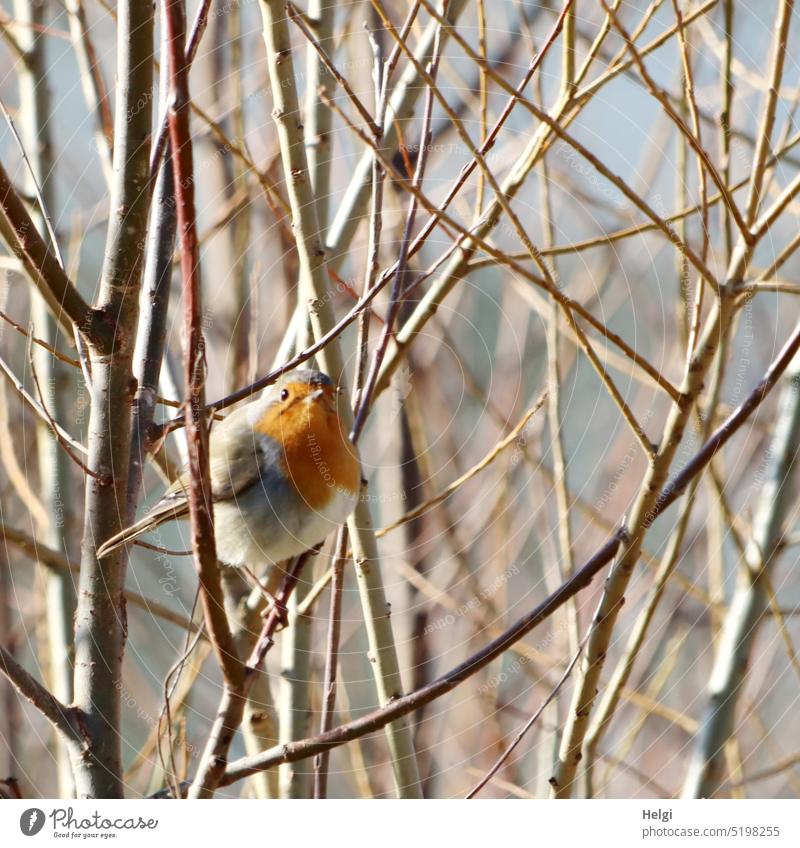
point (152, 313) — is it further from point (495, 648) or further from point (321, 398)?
point (495, 648)

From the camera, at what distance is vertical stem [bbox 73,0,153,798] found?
977mm

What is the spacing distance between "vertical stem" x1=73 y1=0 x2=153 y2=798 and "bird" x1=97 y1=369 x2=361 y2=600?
0.25 metres

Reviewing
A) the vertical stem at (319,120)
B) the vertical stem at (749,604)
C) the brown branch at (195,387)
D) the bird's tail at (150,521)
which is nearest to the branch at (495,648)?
the brown branch at (195,387)

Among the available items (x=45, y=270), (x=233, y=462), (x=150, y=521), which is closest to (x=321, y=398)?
(x=233, y=462)

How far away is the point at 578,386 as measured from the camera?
Answer: 236 centimetres

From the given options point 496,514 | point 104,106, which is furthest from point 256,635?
point 104,106

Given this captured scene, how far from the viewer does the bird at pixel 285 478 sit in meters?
1.32

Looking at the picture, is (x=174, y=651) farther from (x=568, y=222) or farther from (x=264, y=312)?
(x=568, y=222)

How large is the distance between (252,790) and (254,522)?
0.45 metres

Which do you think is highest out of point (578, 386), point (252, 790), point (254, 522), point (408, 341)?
point (578, 386)

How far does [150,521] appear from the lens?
3.61 ft

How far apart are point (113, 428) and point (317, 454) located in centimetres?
41

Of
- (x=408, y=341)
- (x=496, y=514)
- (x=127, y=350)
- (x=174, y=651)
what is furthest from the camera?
(x=174, y=651)

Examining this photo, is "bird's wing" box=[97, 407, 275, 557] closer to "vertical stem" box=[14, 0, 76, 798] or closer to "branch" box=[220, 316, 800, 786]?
"vertical stem" box=[14, 0, 76, 798]
